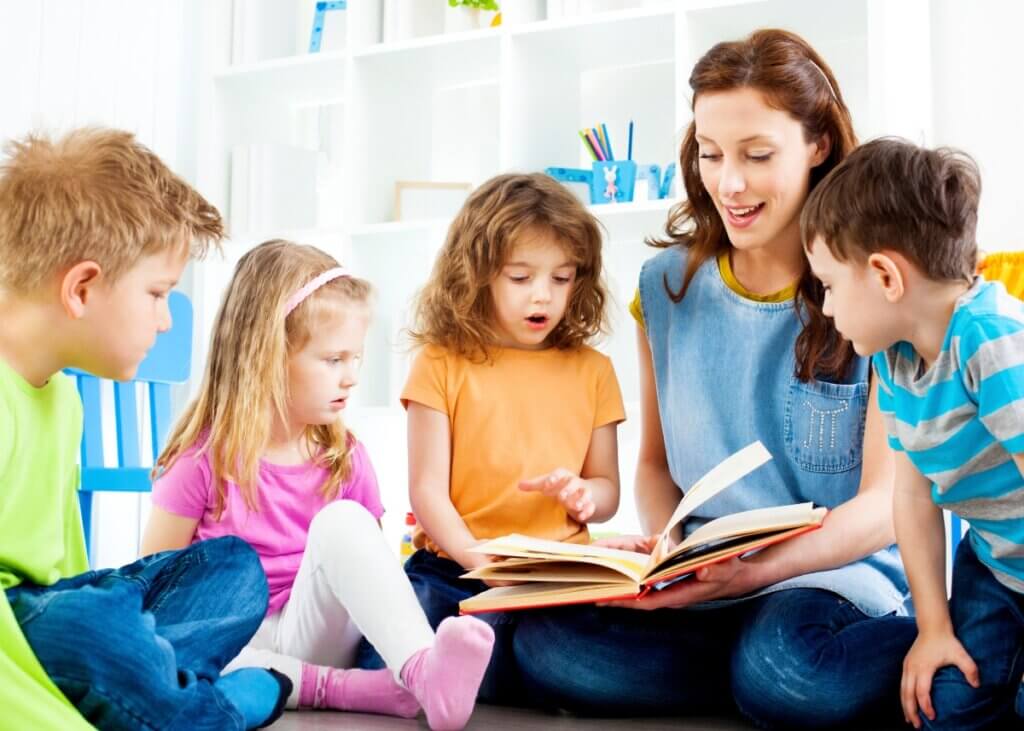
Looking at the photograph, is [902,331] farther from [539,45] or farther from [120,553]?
[120,553]

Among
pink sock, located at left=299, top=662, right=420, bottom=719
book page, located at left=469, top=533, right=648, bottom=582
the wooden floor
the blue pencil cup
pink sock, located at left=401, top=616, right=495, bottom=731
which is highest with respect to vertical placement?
the blue pencil cup

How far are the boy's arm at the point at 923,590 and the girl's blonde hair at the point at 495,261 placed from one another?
23.8 inches

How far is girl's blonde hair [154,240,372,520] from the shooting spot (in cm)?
147

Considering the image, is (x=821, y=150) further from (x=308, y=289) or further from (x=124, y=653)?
(x=124, y=653)

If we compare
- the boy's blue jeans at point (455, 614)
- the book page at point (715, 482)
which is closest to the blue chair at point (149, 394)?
the boy's blue jeans at point (455, 614)

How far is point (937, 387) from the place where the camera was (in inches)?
41.4

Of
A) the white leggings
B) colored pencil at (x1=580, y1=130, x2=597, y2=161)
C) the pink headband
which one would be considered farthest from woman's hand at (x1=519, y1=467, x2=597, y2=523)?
colored pencil at (x1=580, y1=130, x2=597, y2=161)

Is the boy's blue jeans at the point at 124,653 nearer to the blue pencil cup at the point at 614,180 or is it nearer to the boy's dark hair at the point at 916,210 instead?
the boy's dark hair at the point at 916,210

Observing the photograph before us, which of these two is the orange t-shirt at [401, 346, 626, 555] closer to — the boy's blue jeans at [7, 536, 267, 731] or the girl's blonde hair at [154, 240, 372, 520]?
the girl's blonde hair at [154, 240, 372, 520]

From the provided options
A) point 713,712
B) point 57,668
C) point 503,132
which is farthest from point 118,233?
point 503,132

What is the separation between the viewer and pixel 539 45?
2.45 meters

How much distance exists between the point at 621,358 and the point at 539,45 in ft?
2.37

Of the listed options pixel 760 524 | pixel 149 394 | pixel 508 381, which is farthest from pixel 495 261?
pixel 149 394

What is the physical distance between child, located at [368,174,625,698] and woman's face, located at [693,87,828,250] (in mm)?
304
